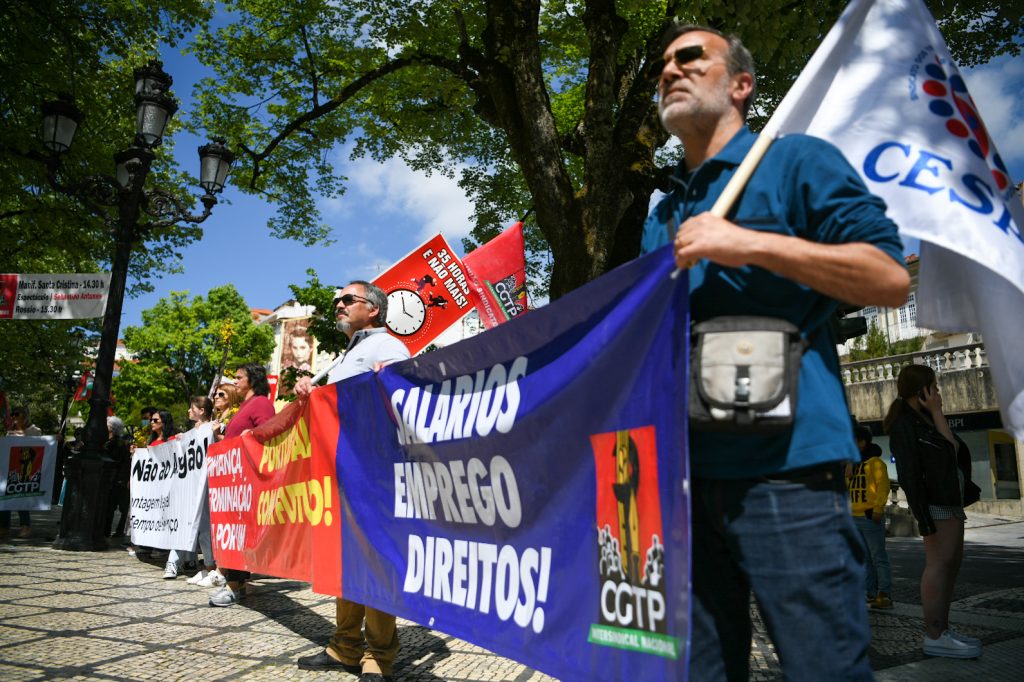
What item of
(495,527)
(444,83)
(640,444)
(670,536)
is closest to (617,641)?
(670,536)

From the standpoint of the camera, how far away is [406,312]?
7.90 m

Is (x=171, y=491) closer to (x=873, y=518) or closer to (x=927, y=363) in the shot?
(x=873, y=518)

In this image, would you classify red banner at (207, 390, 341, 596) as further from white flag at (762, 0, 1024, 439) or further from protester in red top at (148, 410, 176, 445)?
protester in red top at (148, 410, 176, 445)

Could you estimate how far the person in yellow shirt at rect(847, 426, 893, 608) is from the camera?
6.22 metres

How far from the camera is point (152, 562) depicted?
855 centimetres

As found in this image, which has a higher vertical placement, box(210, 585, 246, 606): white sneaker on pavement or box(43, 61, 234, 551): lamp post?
box(43, 61, 234, 551): lamp post

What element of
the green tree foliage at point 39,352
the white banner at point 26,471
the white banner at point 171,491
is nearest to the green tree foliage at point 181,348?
the green tree foliage at point 39,352

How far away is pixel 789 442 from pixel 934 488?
378 centimetres

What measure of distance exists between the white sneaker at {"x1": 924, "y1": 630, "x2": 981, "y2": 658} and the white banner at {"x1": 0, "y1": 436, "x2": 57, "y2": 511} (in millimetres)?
11322

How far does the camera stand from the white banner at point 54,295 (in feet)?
31.1

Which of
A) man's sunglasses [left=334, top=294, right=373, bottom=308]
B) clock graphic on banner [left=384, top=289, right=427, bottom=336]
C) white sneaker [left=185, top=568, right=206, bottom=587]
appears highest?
clock graphic on banner [left=384, top=289, right=427, bottom=336]

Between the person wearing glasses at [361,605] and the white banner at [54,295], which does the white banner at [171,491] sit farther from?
→ the person wearing glasses at [361,605]

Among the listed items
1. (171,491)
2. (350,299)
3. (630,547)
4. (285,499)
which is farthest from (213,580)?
(630,547)

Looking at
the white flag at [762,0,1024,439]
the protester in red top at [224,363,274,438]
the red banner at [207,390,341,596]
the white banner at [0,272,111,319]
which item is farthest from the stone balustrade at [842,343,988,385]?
the white flag at [762,0,1024,439]
